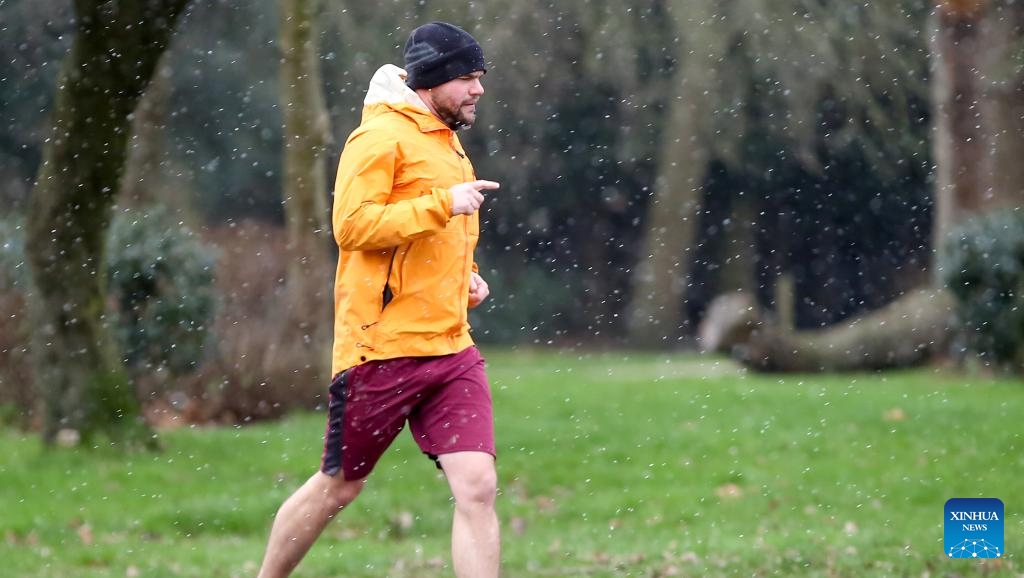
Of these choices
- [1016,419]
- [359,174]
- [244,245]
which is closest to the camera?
[359,174]

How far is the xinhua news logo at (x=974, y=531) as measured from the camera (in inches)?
256

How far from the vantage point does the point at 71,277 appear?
32.9 feet

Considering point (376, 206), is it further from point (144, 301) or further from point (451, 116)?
point (144, 301)

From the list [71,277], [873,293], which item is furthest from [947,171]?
[873,293]

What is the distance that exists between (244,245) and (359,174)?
1065 cm

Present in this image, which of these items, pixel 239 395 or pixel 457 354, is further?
pixel 239 395

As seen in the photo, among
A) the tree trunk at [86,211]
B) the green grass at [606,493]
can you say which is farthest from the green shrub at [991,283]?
the tree trunk at [86,211]

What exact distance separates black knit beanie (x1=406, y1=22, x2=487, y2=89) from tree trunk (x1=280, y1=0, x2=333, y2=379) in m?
8.68

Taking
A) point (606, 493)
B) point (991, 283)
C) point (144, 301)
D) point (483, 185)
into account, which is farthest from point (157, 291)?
point (483, 185)

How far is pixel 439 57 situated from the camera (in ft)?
17.1

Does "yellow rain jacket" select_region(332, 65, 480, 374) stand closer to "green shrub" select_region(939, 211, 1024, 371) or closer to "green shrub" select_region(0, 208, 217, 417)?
"green shrub" select_region(0, 208, 217, 417)

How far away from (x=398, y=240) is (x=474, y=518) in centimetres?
95

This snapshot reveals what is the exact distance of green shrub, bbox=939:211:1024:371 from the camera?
46.3 feet

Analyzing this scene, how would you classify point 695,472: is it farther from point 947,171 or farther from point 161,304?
point 947,171
